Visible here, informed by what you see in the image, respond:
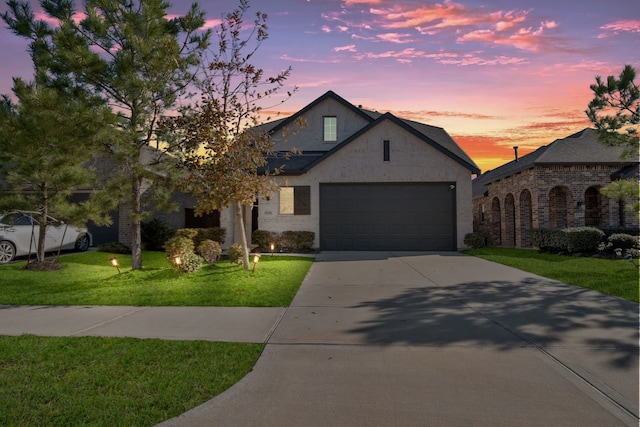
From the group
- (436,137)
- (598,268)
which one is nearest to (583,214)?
(598,268)

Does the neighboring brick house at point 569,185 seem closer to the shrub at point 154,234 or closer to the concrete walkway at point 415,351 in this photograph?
the concrete walkway at point 415,351

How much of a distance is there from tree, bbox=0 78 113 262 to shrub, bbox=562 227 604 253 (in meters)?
15.4

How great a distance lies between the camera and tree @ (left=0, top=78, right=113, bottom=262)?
1033 cm

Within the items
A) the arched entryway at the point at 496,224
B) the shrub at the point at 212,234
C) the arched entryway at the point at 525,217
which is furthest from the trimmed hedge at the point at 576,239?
the shrub at the point at 212,234

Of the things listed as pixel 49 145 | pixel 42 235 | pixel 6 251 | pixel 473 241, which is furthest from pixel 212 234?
pixel 473 241

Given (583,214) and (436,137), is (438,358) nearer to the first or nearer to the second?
(583,214)

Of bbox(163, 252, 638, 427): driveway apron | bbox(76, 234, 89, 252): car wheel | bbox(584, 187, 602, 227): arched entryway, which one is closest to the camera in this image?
bbox(163, 252, 638, 427): driveway apron

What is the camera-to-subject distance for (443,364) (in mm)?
4578

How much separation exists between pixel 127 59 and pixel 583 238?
15.7 m

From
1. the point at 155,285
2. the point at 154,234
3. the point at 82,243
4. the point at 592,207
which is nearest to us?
the point at 155,285

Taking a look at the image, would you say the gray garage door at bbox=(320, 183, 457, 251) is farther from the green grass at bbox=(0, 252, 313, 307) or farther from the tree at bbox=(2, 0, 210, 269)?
the tree at bbox=(2, 0, 210, 269)

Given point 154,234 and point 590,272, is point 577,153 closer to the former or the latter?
point 590,272

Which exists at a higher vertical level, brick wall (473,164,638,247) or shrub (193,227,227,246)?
brick wall (473,164,638,247)

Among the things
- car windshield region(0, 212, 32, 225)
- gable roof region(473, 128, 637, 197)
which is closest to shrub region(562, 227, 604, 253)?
gable roof region(473, 128, 637, 197)
